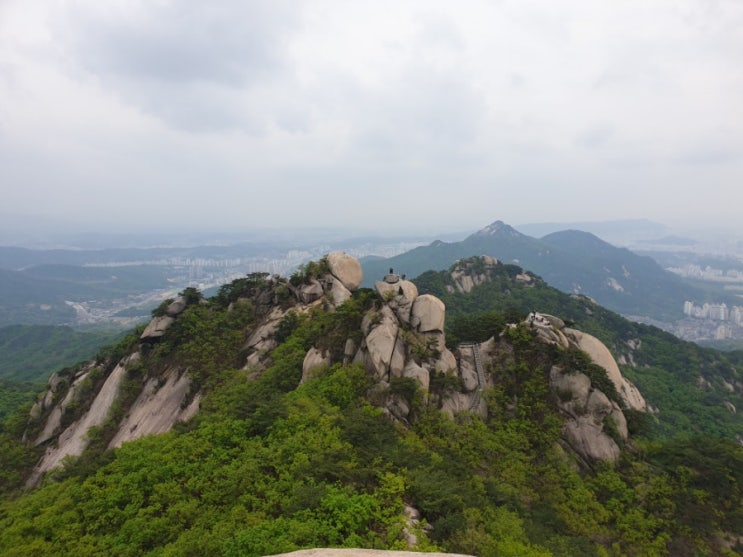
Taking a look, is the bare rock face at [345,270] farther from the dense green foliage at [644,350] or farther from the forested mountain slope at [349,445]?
the dense green foliage at [644,350]

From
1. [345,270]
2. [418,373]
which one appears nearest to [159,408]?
[345,270]

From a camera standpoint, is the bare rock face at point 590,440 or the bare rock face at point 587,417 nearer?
the bare rock face at point 590,440

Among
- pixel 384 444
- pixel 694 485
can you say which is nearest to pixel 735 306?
pixel 694 485

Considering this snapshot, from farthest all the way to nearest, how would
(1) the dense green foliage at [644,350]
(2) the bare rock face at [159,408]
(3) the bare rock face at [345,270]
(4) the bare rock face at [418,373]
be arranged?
(1) the dense green foliage at [644,350]
(3) the bare rock face at [345,270]
(2) the bare rock face at [159,408]
(4) the bare rock face at [418,373]

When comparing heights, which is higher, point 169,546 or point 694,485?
point 169,546

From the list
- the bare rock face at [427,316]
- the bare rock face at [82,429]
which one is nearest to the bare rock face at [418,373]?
the bare rock face at [427,316]

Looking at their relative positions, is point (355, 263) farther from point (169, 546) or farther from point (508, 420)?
point (169, 546)
